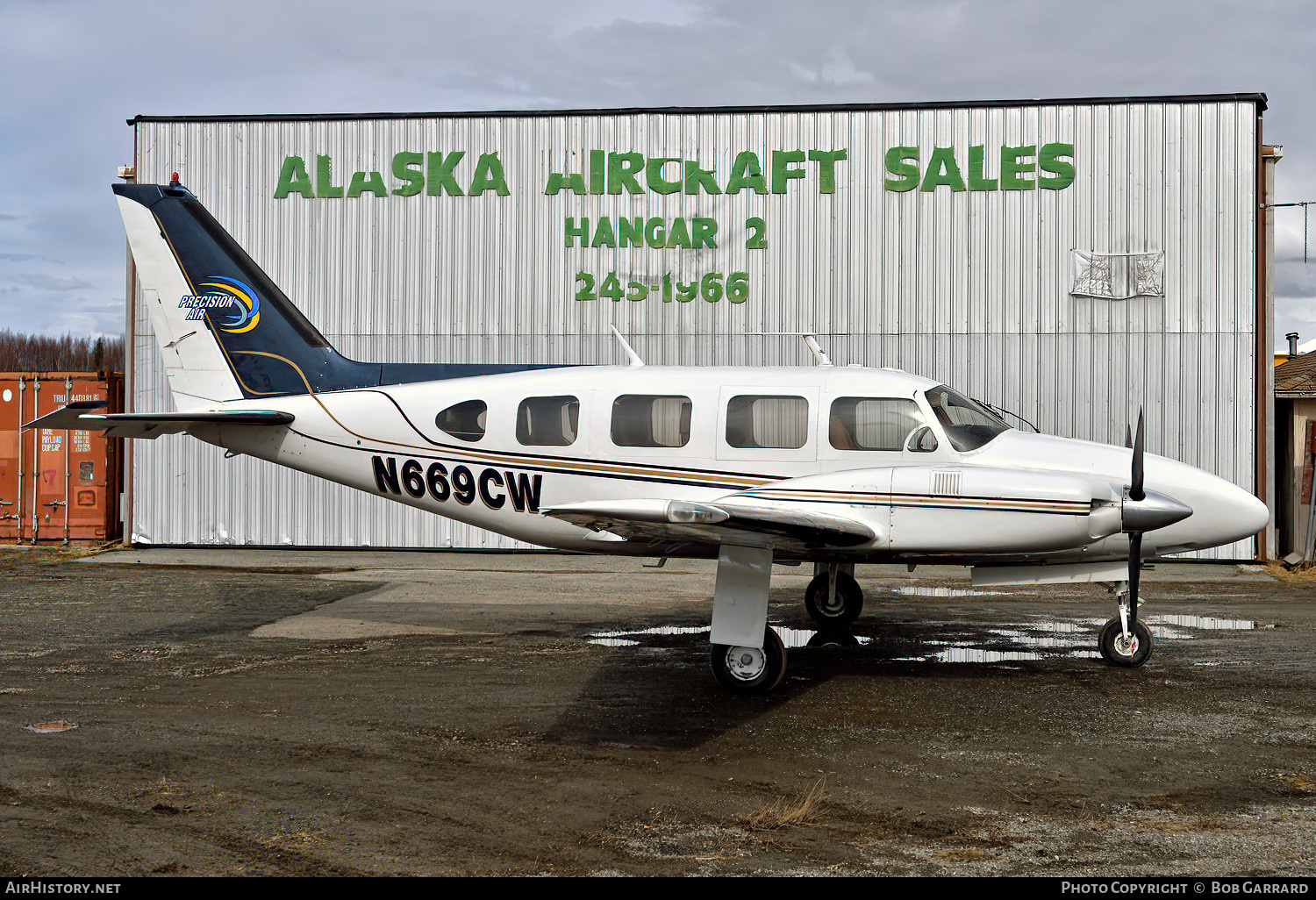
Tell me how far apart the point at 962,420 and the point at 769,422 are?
169 centimetres

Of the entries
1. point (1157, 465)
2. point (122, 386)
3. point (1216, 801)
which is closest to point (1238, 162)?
point (1157, 465)

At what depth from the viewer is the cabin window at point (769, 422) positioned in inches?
383

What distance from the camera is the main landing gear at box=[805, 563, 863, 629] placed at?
11734 mm

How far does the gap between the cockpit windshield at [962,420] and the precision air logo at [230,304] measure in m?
6.93

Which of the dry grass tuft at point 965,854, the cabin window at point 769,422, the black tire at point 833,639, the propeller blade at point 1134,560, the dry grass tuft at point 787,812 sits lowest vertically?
the dry grass tuft at point 787,812

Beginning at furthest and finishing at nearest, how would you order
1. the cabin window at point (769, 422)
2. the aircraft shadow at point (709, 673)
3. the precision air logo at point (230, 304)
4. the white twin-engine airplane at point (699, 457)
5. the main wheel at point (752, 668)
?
1. the precision air logo at point (230, 304)
2. the cabin window at point (769, 422)
3. the main wheel at point (752, 668)
4. the white twin-engine airplane at point (699, 457)
5. the aircraft shadow at point (709, 673)

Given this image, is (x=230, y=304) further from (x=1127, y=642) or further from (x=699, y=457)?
(x=1127, y=642)

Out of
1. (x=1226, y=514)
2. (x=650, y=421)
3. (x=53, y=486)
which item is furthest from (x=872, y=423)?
(x=53, y=486)

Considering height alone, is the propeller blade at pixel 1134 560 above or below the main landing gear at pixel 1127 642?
above

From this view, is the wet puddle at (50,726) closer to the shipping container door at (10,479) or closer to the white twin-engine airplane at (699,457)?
the white twin-engine airplane at (699,457)

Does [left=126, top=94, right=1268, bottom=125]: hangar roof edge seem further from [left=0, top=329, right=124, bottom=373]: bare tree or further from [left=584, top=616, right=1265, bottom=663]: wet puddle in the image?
[left=0, top=329, right=124, bottom=373]: bare tree

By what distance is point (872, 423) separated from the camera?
9.67 meters

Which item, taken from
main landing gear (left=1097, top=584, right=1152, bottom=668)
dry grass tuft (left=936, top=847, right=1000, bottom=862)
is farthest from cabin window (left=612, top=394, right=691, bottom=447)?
dry grass tuft (left=936, top=847, right=1000, bottom=862)

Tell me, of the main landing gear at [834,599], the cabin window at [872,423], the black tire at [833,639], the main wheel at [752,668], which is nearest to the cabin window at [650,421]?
the cabin window at [872,423]
